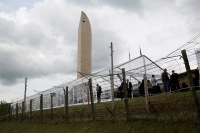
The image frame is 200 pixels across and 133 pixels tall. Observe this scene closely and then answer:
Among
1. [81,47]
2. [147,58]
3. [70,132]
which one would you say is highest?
[81,47]

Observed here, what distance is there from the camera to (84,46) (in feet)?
104

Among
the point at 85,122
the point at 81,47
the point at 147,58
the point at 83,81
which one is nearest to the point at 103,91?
the point at 83,81

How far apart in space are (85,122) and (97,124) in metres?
1.09

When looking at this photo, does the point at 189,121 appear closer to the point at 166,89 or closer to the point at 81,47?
the point at 166,89

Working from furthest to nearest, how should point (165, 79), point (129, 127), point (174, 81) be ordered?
point (165, 79)
point (174, 81)
point (129, 127)

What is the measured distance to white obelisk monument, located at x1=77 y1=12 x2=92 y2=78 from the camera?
30.4 meters

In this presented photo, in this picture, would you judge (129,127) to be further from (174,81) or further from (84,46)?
(84,46)

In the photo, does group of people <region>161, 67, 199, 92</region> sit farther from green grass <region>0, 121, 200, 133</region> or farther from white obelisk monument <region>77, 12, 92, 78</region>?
white obelisk monument <region>77, 12, 92, 78</region>

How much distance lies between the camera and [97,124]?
25.6 feet

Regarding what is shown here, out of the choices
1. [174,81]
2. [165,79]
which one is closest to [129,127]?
[174,81]

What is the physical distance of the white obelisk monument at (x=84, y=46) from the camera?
30.4m

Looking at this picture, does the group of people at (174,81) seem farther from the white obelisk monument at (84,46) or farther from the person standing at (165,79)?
the white obelisk monument at (84,46)

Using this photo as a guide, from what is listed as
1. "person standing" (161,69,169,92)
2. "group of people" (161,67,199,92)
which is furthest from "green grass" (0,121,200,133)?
"person standing" (161,69,169,92)

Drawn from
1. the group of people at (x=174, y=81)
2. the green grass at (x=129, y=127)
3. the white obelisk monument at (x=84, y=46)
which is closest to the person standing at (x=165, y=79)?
the group of people at (x=174, y=81)
